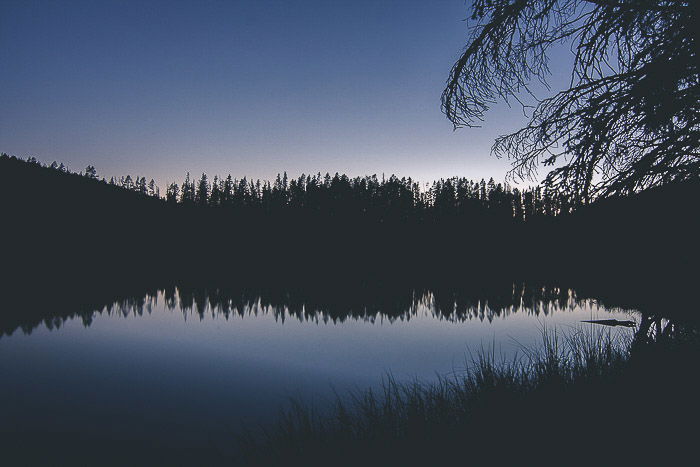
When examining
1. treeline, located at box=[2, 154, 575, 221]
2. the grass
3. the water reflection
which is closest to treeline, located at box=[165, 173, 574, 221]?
treeline, located at box=[2, 154, 575, 221]

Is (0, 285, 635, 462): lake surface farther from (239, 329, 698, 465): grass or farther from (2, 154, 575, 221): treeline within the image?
(2, 154, 575, 221): treeline

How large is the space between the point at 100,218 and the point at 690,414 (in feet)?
383

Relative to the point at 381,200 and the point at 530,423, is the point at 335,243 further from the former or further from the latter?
the point at 530,423

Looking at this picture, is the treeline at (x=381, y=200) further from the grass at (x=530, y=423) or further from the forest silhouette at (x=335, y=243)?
the grass at (x=530, y=423)

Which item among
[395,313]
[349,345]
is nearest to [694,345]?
[349,345]

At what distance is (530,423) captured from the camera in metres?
4.12

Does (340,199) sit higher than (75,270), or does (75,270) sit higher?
(340,199)

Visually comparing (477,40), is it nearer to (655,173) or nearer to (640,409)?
(655,173)

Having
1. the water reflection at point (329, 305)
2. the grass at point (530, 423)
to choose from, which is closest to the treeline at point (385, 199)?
the water reflection at point (329, 305)

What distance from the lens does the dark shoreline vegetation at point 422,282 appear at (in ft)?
13.7

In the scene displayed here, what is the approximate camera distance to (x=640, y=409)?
13.6 ft

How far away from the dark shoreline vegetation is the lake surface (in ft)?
3.37

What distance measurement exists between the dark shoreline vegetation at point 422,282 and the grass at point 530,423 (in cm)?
2

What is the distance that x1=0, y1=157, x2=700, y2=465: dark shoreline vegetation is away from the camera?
417 centimetres
